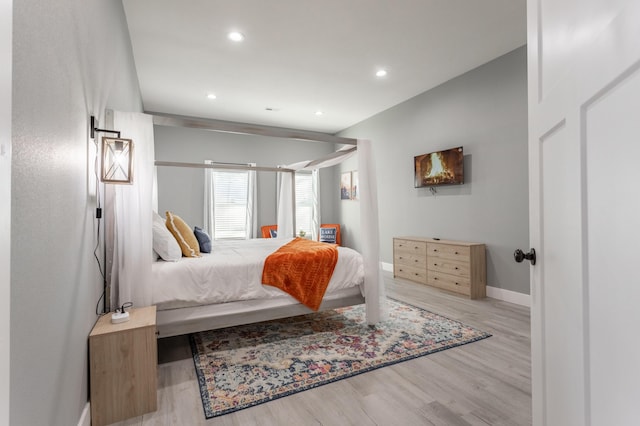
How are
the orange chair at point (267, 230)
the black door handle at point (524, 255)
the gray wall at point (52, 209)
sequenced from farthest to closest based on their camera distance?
the orange chair at point (267, 230) → the black door handle at point (524, 255) → the gray wall at point (52, 209)

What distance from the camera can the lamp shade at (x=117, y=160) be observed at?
1.90 metres

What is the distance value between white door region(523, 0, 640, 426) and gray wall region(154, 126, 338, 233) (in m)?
5.93

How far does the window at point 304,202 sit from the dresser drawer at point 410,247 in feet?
8.12

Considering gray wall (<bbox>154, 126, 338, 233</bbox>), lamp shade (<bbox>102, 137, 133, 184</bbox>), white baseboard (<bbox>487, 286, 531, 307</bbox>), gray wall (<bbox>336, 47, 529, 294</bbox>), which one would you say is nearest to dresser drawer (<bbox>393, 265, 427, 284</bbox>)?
gray wall (<bbox>336, 47, 529, 294</bbox>)

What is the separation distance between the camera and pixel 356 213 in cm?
677

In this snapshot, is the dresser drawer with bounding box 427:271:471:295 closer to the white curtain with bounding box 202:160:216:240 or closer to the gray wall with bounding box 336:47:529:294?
the gray wall with bounding box 336:47:529:294

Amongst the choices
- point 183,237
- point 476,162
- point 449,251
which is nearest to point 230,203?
point 183,237

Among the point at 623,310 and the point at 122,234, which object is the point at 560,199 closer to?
the point at 623,310

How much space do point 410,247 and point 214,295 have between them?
3327mm

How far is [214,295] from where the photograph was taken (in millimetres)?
2555

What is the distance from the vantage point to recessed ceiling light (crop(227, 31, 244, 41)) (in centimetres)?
335

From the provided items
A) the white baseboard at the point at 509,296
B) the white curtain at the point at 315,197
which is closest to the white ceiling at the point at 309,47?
the white curtain at the point at 315,197

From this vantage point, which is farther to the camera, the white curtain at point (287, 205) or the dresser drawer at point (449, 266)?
the white curtain at point (287, 205)

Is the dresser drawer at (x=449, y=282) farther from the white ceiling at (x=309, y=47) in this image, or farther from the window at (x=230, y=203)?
the window at (x=230, y=203)
